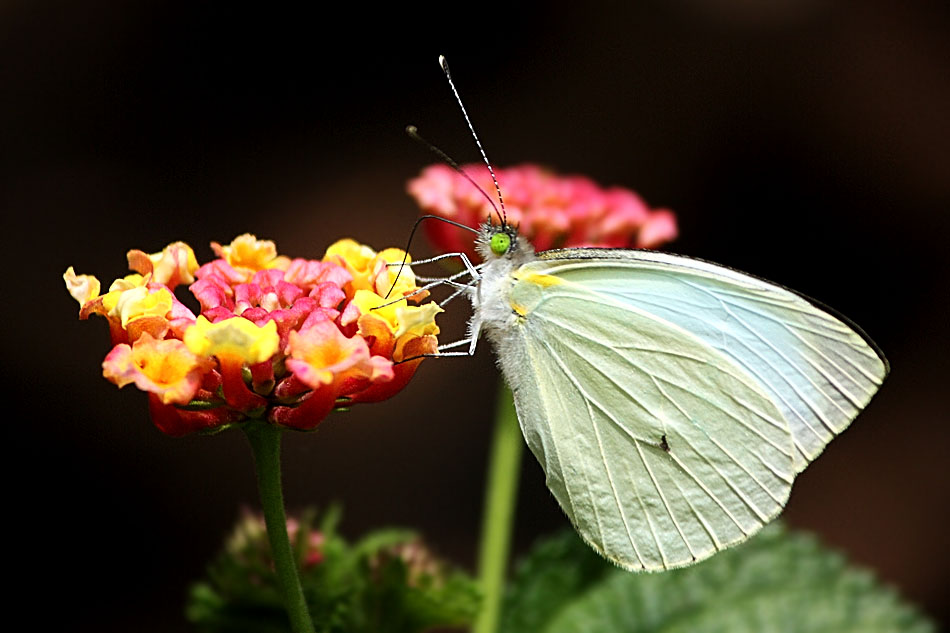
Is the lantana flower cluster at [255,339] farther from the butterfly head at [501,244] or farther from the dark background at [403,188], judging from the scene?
the dark background at [403,188]

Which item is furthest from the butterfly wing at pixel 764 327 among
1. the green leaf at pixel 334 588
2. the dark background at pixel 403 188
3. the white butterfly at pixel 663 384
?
the dark background at pixel 403 188

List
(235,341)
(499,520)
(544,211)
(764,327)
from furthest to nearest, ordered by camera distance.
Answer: (544,211), (499,520), (764,327), (235,341)

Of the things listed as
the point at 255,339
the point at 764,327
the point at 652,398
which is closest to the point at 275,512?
the point at 255,339

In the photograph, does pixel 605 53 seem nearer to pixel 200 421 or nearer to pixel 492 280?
pixel 492 280

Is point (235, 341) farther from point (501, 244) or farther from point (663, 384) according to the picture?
point (663, 384)

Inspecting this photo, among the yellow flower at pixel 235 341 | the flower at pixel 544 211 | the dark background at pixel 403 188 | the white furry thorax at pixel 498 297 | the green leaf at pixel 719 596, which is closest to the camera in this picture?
the yellow flower at pixel 235 341

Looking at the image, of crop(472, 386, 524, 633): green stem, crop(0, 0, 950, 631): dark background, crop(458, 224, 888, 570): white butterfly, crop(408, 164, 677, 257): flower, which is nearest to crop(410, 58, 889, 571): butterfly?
crop(458, 224, 888, 570): white butterfly

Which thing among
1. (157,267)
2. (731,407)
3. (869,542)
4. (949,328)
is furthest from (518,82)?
(157,267)
